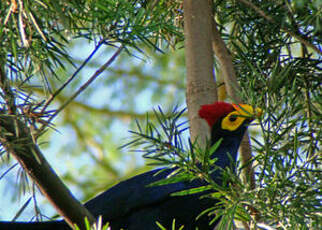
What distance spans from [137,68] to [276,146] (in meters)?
3.64

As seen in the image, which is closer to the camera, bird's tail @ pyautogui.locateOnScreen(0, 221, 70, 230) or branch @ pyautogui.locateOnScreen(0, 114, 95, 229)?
branch @ pyautogui.locateOnScreen(0, 114, 95, 229)

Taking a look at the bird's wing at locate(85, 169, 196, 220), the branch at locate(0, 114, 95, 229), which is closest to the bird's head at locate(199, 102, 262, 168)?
the bird's wing at locate(85, 169, 196, 220)

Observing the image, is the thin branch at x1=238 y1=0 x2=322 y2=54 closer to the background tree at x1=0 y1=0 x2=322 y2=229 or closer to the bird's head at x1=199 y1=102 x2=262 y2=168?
the background tree at x1=0 y1=0 x2=322 y2=229

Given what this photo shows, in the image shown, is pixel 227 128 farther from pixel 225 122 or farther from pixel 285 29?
pixel 285 29

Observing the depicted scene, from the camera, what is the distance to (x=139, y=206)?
176 centimetres

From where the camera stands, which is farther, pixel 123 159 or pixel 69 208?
pixel 123 159

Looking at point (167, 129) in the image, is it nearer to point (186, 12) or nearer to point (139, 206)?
point (186, 12)

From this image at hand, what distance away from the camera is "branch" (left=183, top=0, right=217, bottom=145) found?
1.48 m

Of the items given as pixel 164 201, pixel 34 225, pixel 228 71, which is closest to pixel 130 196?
pixel 164 201

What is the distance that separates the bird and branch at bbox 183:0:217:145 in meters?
0.07

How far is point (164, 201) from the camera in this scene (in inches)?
67.7

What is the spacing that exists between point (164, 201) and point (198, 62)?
50cm

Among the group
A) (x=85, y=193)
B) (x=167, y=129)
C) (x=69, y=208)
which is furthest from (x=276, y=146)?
(x=85, y=193)

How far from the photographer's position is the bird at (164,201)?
64.1 inches
